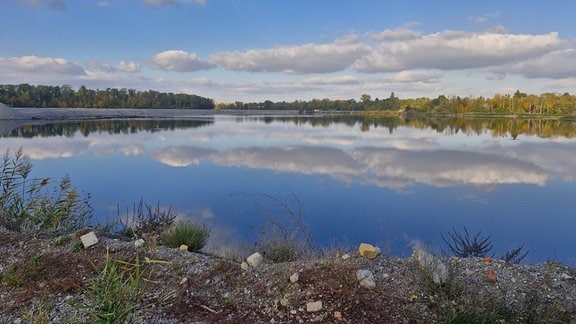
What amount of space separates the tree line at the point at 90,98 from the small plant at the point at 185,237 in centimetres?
7565

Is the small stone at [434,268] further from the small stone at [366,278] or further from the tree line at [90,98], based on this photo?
the tree line at [90,98]

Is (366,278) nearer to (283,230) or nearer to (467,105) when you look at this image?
(283,230)

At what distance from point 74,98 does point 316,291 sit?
284ft

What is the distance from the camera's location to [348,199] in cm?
960

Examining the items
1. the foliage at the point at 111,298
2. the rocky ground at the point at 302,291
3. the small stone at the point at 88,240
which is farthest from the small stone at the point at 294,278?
the small stone at the point at 88,240

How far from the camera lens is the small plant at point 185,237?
588 centimetres

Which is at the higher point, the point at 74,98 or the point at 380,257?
the point at 74,98

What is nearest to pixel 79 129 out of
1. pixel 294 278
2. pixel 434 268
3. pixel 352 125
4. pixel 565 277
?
pixel 352 125

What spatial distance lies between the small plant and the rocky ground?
1.09 m

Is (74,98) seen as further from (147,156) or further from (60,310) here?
(60,310)

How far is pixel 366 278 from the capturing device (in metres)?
3.92

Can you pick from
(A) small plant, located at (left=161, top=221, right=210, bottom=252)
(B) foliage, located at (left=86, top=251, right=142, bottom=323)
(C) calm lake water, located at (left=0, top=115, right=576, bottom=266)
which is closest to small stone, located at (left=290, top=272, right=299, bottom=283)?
(B) foliage, located at (left=86, top=251, right=142, bottom=323)

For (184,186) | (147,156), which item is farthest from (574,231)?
(147,156)

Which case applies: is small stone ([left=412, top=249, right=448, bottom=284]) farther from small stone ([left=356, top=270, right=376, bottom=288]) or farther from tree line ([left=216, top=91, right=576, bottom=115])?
tree line ([left=216, top=91, right=576, bottom=115])
